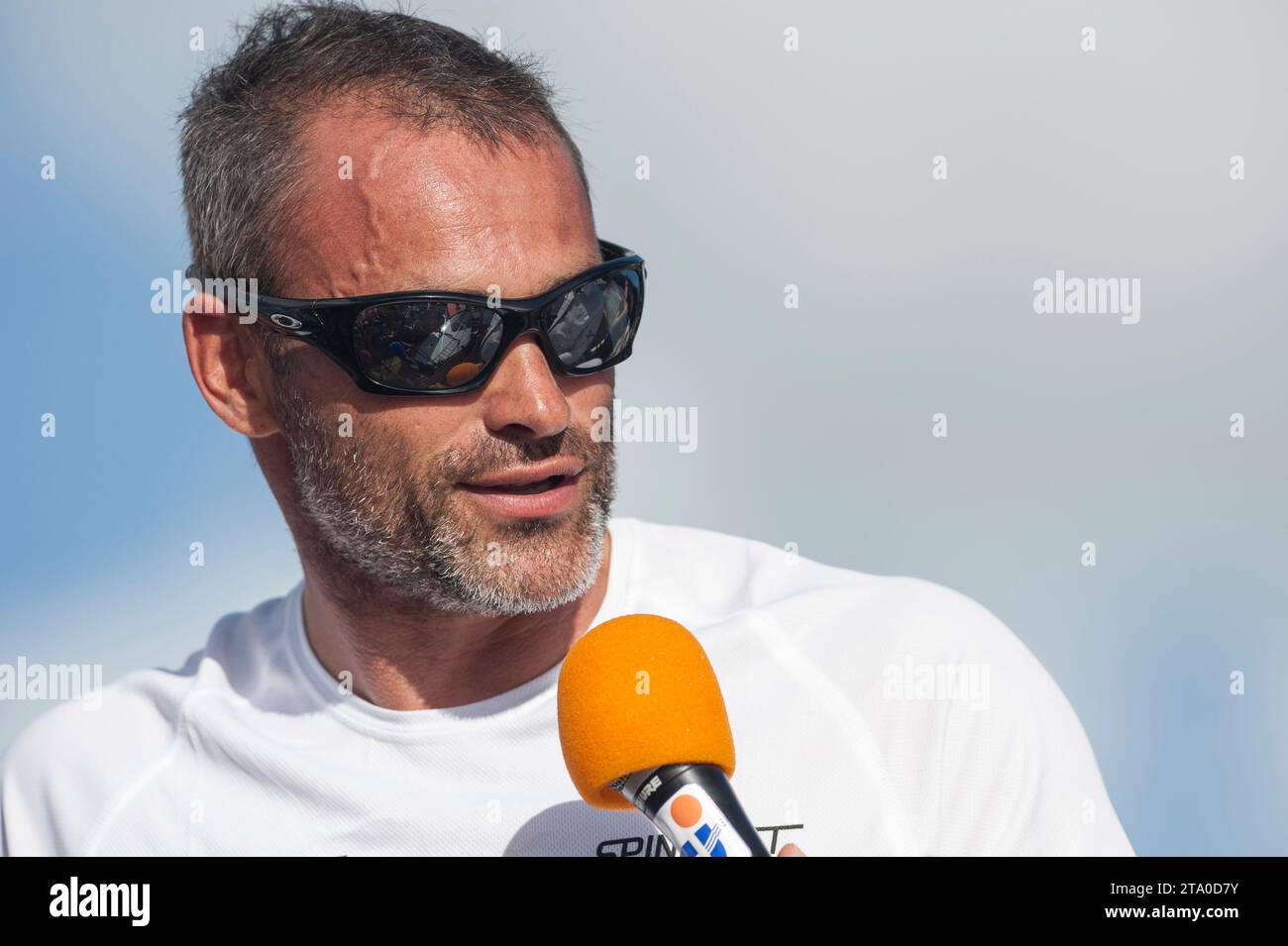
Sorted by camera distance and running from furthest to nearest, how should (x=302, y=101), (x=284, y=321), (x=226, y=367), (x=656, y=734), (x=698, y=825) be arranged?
(x=226, y=367), (x=302, y=101), (x=284, y=321), (x=656, y=734), (x=698, y=825)

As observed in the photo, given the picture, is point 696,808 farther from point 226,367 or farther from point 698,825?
point 226,367

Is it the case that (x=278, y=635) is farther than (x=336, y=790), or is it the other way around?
(x=278, y=635)

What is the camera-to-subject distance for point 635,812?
3004 millimetres

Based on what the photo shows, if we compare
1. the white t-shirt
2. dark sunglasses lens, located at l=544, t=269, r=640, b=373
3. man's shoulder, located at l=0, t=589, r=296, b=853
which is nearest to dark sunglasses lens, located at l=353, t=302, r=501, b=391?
dark sunglasses lens, located at l=544, t=269, r=640, b=373

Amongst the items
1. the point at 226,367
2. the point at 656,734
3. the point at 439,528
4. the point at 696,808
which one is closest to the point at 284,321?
the point at 226,367

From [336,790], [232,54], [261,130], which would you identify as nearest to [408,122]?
[261,130]

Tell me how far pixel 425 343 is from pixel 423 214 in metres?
0.30

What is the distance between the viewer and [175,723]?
352cm

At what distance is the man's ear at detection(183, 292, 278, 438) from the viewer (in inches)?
135

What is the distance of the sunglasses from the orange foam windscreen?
2.50 ft

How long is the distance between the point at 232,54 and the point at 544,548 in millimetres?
1715

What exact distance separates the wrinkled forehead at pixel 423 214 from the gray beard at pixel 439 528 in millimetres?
360

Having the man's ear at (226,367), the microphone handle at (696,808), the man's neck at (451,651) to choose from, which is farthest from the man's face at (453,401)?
the microphone handle at (696,808)
